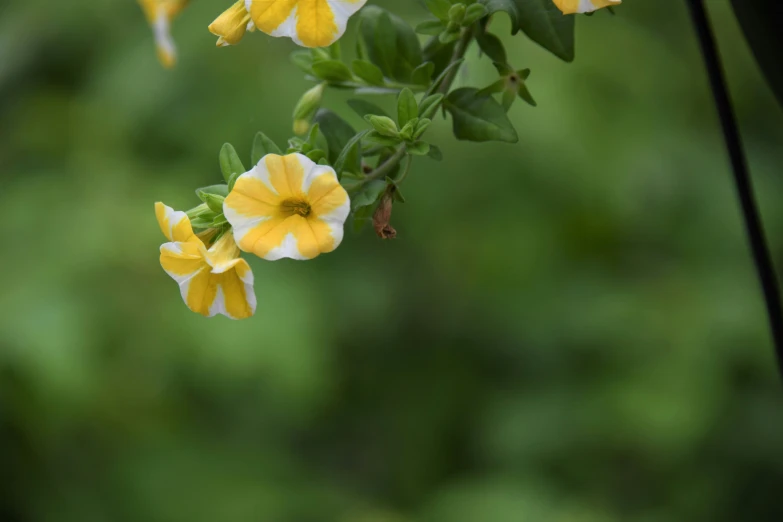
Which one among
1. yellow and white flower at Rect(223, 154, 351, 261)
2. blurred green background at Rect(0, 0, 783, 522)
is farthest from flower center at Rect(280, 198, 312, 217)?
blurred green background at Rect(0, 0, 783, 522)

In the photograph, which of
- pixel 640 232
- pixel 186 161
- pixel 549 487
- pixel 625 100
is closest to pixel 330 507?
pixel 549 487

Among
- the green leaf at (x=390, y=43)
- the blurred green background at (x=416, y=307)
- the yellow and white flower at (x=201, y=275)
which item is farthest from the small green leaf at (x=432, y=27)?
the blurred green background at (x=416, y=307)

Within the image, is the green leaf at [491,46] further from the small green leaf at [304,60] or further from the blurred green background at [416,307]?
the blurred green background at [416,307]

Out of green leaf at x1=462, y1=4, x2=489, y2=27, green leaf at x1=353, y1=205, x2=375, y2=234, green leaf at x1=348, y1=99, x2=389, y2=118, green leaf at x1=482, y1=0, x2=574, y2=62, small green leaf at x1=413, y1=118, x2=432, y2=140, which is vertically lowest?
green leaf at x1=353, y1=205, x2=375, y2=234

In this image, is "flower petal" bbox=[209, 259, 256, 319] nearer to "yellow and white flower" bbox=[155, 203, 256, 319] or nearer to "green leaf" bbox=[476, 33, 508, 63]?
"yellow and white flower" bbox=[155, 203, 256, 319]

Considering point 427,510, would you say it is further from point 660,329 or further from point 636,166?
point 636,166

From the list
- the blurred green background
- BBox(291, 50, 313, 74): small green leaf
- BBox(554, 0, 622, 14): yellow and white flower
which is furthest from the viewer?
the blurred green background
